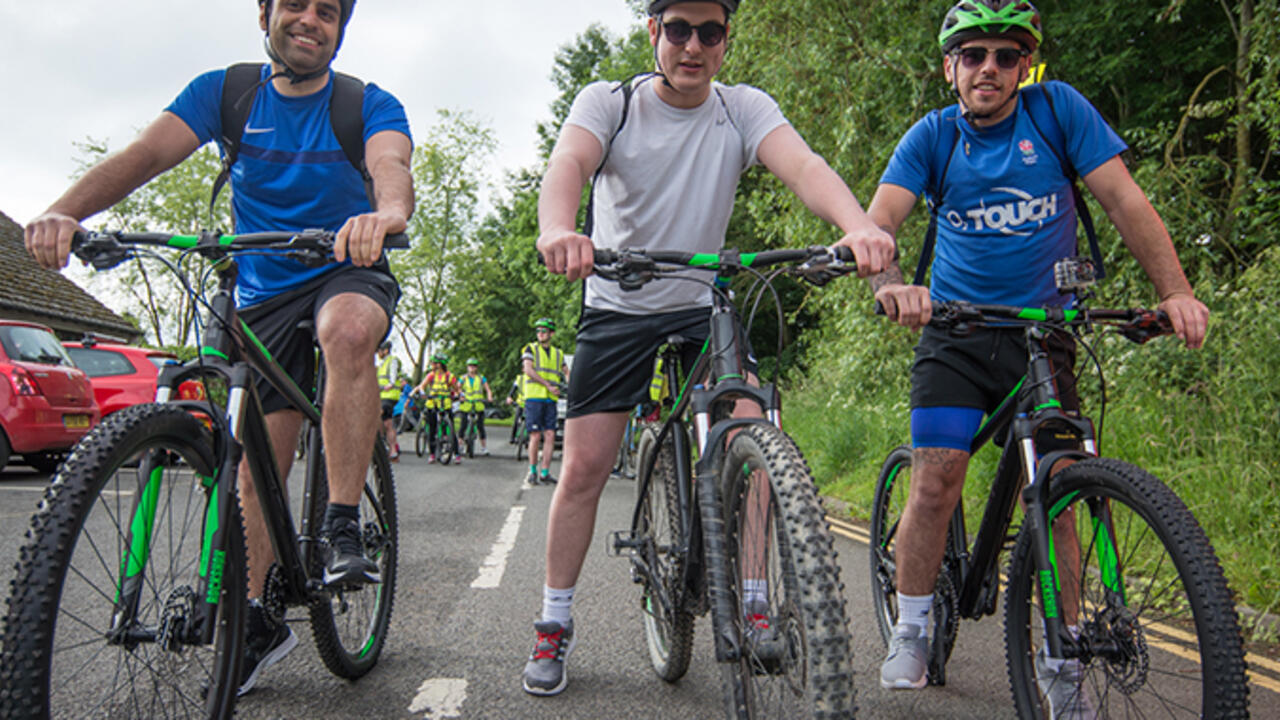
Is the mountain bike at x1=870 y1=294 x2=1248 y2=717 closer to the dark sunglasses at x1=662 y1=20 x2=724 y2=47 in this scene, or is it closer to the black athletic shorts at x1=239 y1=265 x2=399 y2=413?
the dark sunglasses at x1=662 y1=20 x2=724 y2=47

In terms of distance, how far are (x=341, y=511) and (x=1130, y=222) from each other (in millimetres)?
2725

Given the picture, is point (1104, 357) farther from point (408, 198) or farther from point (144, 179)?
point (144, 179)

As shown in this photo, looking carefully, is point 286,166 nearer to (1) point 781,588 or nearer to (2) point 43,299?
(1) point 781,588

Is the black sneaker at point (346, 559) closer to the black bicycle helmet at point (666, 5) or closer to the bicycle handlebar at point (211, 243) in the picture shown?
the bicycle handlebar at point (211, 243)

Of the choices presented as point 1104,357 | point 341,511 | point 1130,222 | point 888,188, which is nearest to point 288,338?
point 341,511

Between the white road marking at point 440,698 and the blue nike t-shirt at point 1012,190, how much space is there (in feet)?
7.16

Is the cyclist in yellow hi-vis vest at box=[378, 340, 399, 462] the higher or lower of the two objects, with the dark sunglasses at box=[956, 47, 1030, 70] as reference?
lower

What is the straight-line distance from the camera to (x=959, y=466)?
284 centimetres

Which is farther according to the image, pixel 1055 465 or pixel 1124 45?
pixel 1124 45

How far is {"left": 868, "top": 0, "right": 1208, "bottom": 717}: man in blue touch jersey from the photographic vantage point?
2830mm

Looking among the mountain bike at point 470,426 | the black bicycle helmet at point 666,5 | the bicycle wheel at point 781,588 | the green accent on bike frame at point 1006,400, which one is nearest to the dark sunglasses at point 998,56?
the black bicycle helmet at point 666,5

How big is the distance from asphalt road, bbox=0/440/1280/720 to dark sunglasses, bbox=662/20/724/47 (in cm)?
211

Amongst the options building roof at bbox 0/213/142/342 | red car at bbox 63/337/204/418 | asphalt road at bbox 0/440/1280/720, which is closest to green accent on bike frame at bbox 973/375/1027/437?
asphalt road at bbox 0/440/1280/720

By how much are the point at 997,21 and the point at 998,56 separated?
11 centimetres
